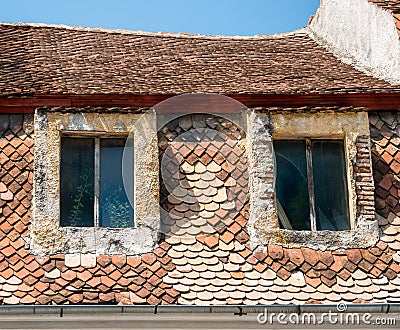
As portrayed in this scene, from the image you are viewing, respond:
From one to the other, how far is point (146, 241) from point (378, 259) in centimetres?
232

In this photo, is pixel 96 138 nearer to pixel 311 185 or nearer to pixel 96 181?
pixel 96 181

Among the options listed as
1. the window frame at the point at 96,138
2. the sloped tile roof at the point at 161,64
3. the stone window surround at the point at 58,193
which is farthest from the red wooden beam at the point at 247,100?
the window frame at the point at 96,138

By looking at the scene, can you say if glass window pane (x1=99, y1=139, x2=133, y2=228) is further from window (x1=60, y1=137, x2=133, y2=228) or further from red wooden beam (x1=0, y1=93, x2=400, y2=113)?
red wooden beam (x1=0, y1=93, x2=400, y2=113)

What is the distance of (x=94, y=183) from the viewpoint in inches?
455

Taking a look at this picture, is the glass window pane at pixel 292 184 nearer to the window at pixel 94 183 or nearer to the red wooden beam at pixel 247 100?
the red wooden beam at pixel 247 100

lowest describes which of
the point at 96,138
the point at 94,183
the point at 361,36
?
the point at 94,183

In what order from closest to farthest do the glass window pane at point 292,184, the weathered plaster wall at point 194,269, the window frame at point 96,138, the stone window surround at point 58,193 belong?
the weathered plaster wall at point 194,269 → the stone window surround at point 58,193 → the window frame at point 96,138 → the glass window pane at point 292,184

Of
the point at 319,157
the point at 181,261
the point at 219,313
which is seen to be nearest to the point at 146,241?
the point at 181,261

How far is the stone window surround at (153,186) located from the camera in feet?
36.7

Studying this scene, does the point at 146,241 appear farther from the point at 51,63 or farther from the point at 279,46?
the point at 279,46

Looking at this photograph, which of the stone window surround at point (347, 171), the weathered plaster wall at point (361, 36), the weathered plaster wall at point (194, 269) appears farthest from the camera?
the weathered plaster wall at point (361, 36)

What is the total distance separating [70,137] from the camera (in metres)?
11.8

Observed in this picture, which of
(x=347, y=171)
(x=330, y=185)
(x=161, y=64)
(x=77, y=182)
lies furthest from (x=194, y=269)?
(x=161, y=64)

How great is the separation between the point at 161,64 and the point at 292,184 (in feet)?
8.35
